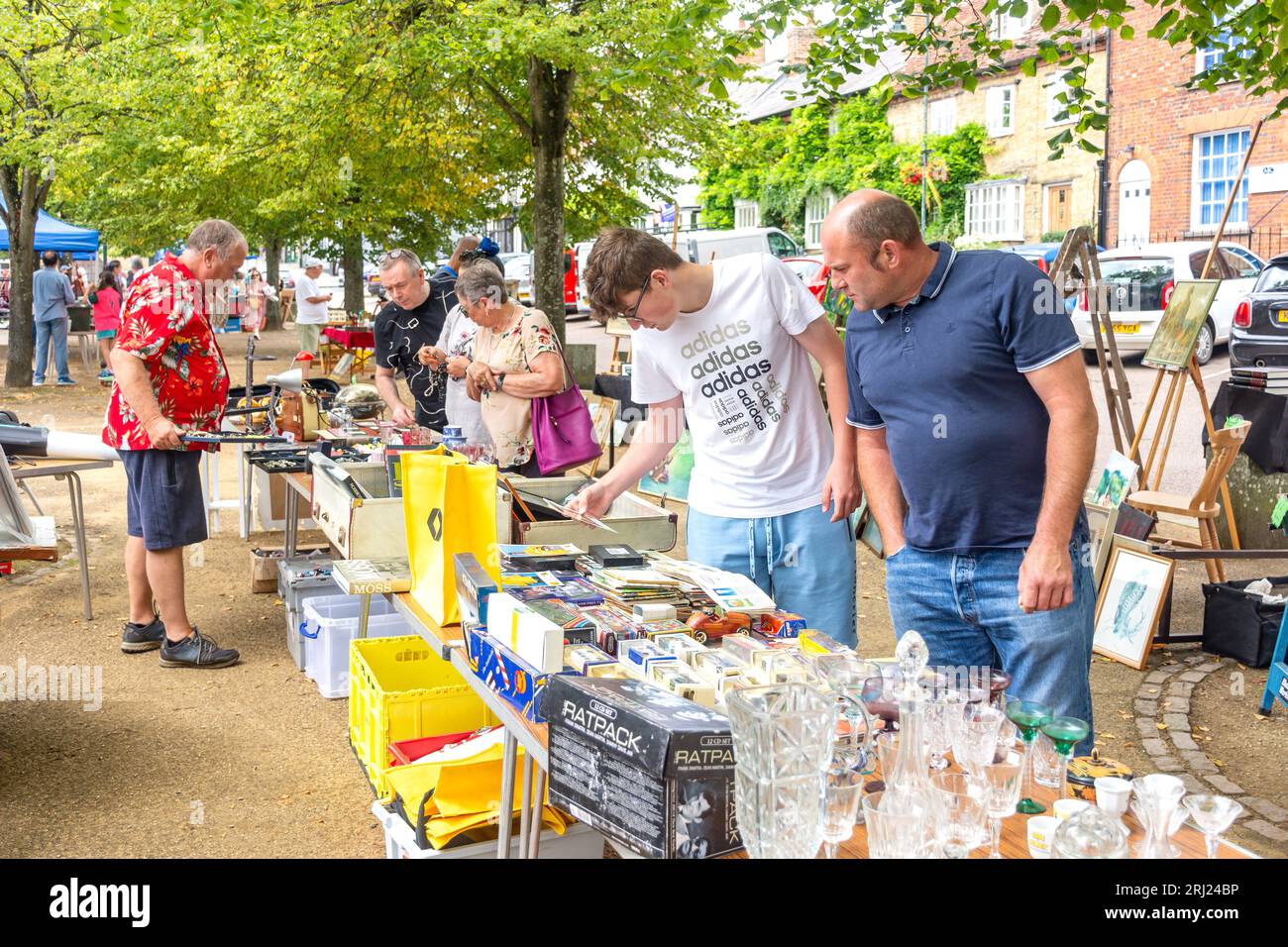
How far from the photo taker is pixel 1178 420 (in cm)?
1275

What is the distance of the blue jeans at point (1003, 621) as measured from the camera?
9.17ft

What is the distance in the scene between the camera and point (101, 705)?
5.05 meters

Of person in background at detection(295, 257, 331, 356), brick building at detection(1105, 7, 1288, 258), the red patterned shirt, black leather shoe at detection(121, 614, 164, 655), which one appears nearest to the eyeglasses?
the red patterned shirt

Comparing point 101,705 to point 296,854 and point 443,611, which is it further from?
point 443,611

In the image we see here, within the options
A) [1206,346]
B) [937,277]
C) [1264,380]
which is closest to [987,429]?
[937,277]

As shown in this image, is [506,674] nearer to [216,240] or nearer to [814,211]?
[216,240]

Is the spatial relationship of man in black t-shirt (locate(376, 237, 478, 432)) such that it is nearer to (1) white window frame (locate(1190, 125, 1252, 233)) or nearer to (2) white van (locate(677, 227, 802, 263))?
(2) white van (locate(677, 227, 802, 263))

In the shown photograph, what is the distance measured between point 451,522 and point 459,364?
2428 mm

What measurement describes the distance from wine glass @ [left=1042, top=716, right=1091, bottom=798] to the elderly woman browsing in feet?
11.0

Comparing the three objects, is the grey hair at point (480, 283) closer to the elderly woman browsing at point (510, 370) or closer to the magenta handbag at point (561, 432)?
the elderly woman browsing at point (510, 370)

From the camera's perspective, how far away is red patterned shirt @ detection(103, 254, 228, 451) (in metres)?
4.90

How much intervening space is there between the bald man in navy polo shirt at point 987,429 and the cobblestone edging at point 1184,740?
4.44 ft

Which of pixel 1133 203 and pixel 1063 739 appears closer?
pixel 1063 739

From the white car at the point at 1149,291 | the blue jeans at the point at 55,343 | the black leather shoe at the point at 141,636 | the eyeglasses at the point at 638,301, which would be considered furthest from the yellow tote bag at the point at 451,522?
the blue jeans at the point at 55,343
